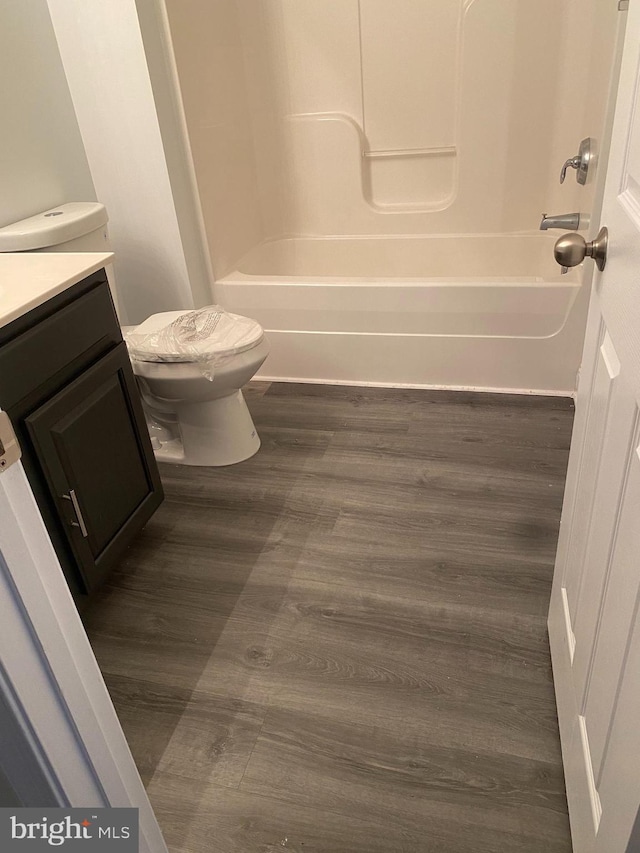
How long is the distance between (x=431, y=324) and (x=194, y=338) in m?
1.00

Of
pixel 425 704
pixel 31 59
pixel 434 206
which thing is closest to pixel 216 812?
A: pixel 425 704

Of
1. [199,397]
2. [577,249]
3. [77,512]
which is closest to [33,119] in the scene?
[199,397]

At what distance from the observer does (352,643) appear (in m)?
1.60

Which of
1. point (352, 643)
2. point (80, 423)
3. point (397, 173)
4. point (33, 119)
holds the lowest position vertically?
point (352, 643)

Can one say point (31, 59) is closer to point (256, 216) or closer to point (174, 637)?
point (256, 216)

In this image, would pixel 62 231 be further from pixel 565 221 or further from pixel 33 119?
pixel 565 221

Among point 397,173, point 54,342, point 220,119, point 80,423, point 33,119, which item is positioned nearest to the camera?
point 54,342

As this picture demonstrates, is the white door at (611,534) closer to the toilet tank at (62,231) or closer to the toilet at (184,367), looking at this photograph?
the toilet at (184,367)

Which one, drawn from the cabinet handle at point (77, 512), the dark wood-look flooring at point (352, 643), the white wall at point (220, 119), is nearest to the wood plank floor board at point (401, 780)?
the dark wood-look flooring at point (352, 643)

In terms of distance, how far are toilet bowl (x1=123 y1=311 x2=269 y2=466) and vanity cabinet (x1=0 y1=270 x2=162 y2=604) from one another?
317 millimetres

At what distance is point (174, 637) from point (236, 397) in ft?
2.90

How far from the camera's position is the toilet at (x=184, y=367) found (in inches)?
80.5

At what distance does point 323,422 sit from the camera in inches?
101

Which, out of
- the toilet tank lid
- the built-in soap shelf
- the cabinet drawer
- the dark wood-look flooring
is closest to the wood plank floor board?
the dark wood-look flooring
